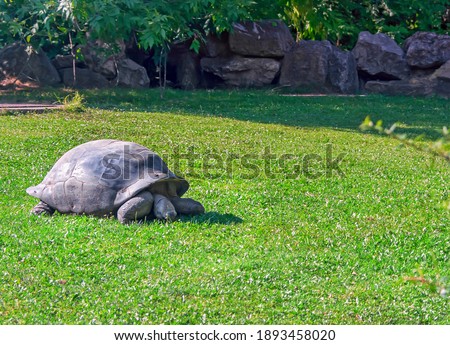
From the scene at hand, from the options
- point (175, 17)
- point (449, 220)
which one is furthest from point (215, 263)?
point (175, 17)

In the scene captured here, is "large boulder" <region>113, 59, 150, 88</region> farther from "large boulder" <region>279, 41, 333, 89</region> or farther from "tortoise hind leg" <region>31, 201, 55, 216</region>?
"tortoise hind leg" <region>31, 201, 55, 216</region>

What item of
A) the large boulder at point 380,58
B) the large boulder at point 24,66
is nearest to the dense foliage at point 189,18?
the large boulder at point 24,66

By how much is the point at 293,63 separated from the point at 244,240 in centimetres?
1370

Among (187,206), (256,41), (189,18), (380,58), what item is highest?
(189,18)

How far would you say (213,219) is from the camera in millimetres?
8242

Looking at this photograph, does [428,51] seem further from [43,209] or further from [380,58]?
[43,209]

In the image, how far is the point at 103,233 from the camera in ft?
24.8

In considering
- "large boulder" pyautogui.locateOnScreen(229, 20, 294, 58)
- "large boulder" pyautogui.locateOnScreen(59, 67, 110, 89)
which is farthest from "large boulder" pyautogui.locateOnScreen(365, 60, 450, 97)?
"large boulder" pyautogui.locateOnScreen(59, 67, 110, 89)

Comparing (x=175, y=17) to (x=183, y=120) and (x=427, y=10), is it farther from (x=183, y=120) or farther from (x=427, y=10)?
(x=427, y=10)

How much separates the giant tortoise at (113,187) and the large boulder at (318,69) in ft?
41.6

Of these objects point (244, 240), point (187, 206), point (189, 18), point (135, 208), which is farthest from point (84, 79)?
point (244, 240)

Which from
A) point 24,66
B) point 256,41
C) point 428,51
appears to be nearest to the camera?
point 24,66

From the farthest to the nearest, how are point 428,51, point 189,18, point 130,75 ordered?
1. point 428,51
2. point 130,75
3. point 189,18

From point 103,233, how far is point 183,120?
25.0 ft
